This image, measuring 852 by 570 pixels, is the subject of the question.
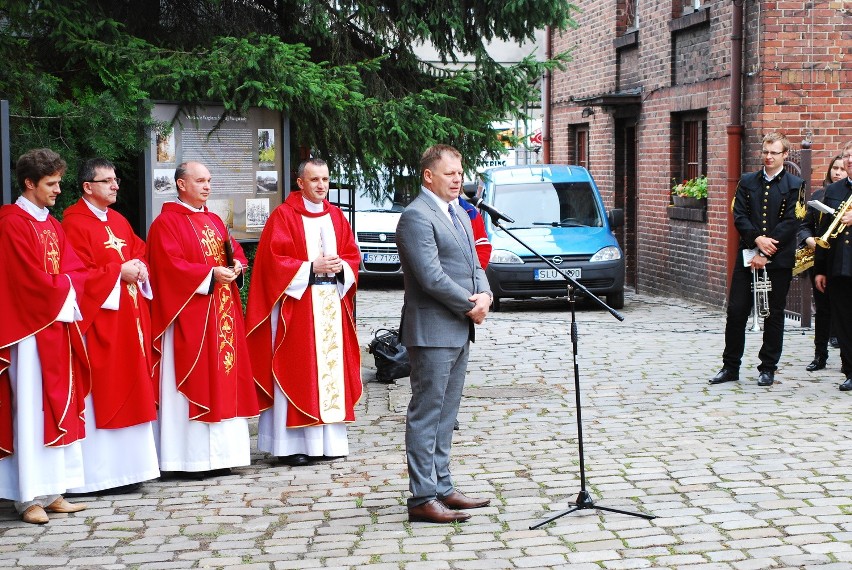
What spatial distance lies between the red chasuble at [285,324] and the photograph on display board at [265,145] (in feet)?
6.32

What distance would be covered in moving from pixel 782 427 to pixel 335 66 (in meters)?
4.46

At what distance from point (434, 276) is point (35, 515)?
2.44m

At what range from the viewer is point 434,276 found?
21.1 feet

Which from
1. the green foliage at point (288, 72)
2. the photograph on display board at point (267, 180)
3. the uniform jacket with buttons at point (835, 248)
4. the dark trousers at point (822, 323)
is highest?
the green foliage at point (288, 72)

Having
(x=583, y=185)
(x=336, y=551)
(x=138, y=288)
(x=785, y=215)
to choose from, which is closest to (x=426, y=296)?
(x=336, y=551)

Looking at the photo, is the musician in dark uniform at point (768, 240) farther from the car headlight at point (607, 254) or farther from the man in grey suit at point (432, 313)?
the car headlight at point (607, 254)

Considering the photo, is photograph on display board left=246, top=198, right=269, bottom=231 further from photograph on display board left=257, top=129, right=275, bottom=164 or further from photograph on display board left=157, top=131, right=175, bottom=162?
photograph on display board left=157, top=131, right=175, bottom=162

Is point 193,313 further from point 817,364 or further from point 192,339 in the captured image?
point 817,364

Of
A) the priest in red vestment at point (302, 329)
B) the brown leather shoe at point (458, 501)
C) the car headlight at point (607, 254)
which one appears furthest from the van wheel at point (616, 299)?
the brown leather shoe at point (458, 501)

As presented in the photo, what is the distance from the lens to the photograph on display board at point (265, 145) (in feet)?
33.4

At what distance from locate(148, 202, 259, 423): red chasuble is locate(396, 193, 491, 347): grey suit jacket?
1.66m

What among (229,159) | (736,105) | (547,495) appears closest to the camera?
(547,495)

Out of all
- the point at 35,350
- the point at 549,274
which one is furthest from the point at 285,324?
the point at 549,274

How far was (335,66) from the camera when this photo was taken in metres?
10.6
